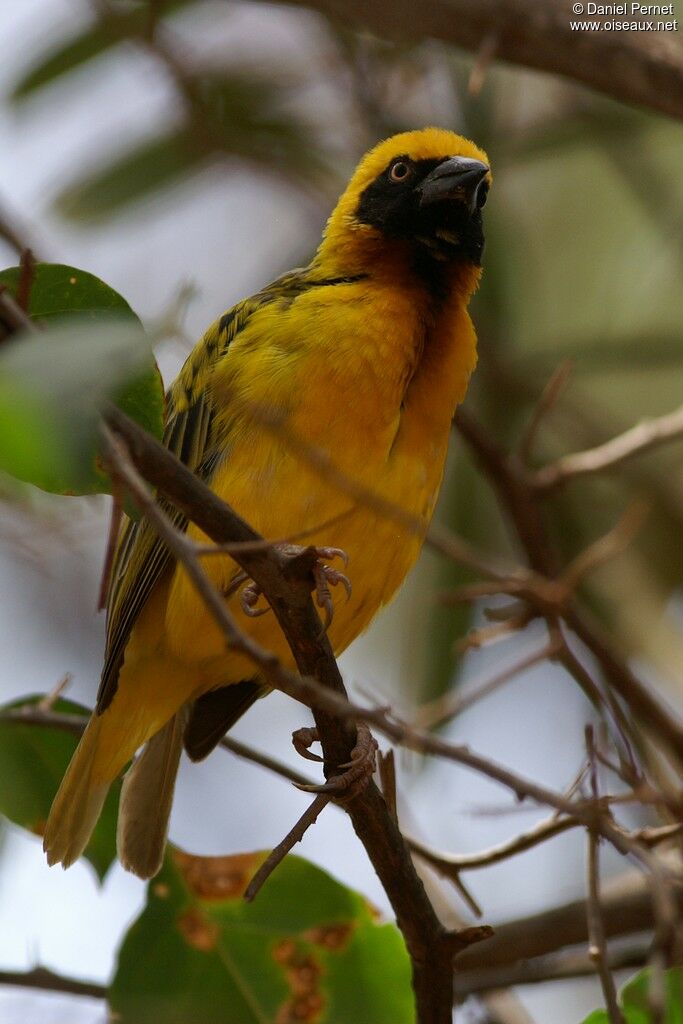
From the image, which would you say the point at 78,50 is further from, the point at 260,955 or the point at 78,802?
the point at 260,955

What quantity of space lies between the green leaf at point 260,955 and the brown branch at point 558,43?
2.09 metres

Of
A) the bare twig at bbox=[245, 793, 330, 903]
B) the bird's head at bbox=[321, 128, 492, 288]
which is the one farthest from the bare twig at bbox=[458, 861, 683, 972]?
the bird's head at bbox=[321, 128, 492, 288]

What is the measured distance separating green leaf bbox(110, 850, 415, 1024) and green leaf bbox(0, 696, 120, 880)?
34 centimetres

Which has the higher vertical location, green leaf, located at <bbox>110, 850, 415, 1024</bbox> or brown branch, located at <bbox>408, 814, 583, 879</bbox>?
brown branch, located at <bbox>408, 814, 583, 879</bbox>

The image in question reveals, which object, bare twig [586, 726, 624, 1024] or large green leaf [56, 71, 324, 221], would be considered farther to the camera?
large green leaf [56, 71, 324, 221]

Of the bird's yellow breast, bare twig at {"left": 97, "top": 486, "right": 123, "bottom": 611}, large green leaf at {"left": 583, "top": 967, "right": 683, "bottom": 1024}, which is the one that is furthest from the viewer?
the bird's yellow breast

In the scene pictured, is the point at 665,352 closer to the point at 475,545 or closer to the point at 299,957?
the point at 475,545

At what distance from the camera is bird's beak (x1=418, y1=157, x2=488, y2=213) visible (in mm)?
3572

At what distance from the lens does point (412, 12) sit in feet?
12.0

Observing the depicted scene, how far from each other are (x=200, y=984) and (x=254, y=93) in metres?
3.79

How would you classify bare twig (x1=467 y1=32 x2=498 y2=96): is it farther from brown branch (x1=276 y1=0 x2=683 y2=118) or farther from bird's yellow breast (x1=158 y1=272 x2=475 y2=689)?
bird's yellow breast (x1=158 y1=272 x2=475 y2=689)

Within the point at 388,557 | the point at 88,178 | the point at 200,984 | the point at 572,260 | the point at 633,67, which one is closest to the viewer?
the point at 200,984

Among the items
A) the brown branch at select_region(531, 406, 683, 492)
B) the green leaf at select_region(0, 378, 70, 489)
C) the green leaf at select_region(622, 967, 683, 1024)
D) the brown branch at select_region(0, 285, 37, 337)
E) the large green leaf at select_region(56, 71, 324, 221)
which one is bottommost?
the green leaf at select_region(622, 967, 683, 1024)

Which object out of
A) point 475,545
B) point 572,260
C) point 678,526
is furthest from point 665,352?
point 572,260
